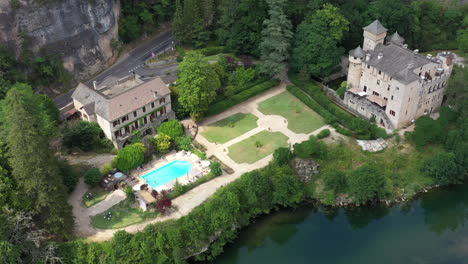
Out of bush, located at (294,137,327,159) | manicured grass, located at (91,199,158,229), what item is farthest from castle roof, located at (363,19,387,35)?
manicured grass, located at (91,199,158,229)

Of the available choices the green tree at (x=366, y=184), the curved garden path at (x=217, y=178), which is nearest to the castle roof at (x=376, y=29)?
the curved garden path at (x=217, y=178)

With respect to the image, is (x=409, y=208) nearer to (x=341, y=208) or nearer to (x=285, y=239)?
(x=341, y=208)

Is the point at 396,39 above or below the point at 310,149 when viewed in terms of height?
above

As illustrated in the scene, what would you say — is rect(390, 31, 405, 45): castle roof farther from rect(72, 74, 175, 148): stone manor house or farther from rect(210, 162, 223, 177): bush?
rect(72, 74, 175, 148): stone manor house

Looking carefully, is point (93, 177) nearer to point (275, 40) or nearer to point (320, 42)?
point (275, 40)

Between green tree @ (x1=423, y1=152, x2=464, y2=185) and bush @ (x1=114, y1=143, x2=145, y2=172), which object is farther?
green tree @ (x1=423, y1=152, x2=464, y2=185)

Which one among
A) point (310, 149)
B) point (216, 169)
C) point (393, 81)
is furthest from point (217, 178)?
point (393, 81)

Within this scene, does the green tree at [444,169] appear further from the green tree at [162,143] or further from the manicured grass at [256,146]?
the green tree at [162,143]
